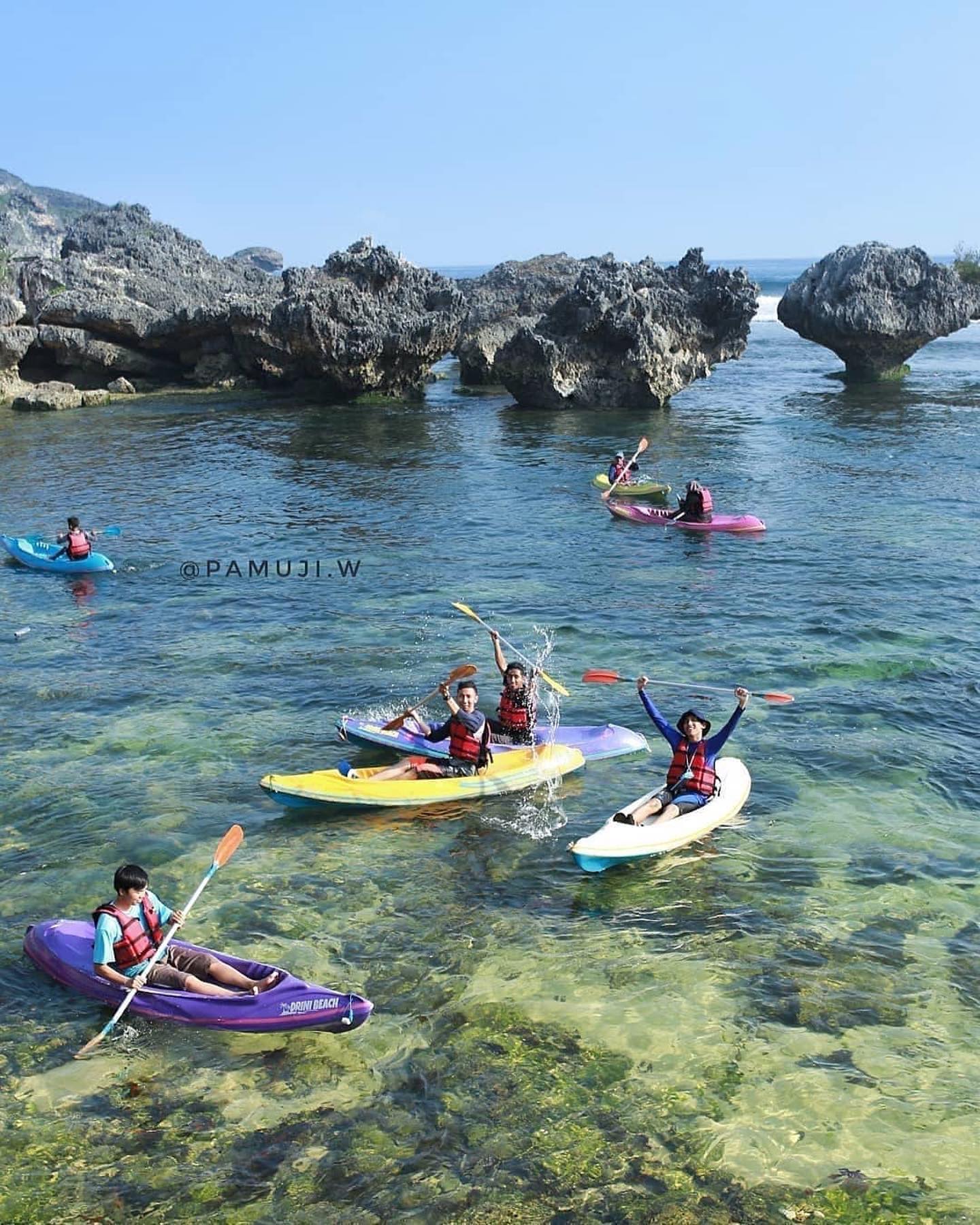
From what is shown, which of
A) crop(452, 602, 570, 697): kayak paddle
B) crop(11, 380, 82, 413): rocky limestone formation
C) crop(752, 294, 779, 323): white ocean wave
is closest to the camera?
crop(452, 602, 570, 697): kayak paddle

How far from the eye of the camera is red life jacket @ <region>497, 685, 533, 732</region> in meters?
16.9

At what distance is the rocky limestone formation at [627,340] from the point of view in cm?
4656

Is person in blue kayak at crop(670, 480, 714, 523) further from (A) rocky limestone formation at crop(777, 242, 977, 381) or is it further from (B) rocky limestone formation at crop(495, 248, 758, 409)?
(A) rocky limestone formation at crop(777, 242, 977, 381)

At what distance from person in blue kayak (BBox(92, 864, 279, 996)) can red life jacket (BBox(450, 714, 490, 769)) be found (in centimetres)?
548

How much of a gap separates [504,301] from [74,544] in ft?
148

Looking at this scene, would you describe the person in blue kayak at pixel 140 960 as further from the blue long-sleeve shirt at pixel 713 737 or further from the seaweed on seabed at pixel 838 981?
the blue long-sleeve shirt at pixel 713 737

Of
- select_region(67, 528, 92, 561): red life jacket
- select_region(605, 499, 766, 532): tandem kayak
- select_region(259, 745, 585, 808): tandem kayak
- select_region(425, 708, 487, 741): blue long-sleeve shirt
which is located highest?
select_region(67, 528, 92, 561): red life jacket

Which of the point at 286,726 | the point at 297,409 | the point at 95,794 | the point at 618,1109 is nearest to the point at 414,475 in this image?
the point at 297,409

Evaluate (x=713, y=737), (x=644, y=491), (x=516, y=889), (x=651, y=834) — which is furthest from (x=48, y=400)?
(x=651, y=834)

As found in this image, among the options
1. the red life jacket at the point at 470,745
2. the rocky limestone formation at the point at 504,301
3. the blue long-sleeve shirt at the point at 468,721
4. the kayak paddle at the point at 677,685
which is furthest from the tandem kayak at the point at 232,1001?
the rocky limestone formation at the point at 504,301

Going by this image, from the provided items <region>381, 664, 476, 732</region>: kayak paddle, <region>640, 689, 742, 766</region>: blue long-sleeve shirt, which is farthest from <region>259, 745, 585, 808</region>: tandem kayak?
<region>640, 689, 742, 766</region>: blue long-sleeve shirt

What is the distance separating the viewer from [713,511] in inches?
1287

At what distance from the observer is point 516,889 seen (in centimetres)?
1345

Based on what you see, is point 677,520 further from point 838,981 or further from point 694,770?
point 838,981
